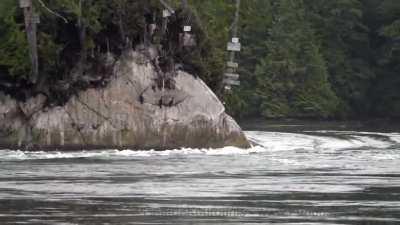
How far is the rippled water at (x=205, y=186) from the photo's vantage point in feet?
69.8

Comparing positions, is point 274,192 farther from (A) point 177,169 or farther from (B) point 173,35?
(B) point 173,35

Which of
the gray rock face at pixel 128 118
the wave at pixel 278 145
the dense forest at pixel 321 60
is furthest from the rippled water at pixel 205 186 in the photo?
the dense forest at pixel 321 60

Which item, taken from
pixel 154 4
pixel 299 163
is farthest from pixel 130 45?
pixel 299 163

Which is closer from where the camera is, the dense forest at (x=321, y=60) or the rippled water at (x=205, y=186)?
the rippled water at (x=205, y=186)

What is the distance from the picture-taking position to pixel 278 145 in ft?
159

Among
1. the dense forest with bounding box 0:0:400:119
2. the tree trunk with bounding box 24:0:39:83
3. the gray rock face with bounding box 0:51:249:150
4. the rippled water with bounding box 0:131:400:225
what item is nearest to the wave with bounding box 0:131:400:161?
the rippled water with bounding box 0:131:400:225

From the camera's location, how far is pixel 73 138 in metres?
43.1

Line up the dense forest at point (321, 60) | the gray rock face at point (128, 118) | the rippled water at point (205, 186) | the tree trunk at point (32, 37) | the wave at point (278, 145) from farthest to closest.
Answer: the dense forest at point (321, 60) < the gray rock face at point (128, 118) < the tree trunk at point (32, 37) < the wave at point (278, 145) < the rippled water at point (205, 186)

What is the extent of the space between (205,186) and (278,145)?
20220 millimetres

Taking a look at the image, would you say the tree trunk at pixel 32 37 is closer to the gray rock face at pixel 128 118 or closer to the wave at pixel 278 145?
the gray rock face at pixel 128 118

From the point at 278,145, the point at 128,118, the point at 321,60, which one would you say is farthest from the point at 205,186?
the point at 321,60

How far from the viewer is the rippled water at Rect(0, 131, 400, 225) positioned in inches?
837

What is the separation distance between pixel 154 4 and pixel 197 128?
540 cm

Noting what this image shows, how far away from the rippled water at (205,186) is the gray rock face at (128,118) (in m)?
1.01
